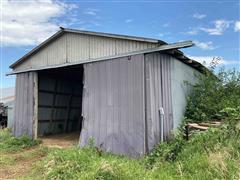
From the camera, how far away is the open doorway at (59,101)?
39.5 feet

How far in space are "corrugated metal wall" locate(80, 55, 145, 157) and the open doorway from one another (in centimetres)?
292

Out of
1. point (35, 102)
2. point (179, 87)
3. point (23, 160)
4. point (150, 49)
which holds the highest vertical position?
point (150, 49)

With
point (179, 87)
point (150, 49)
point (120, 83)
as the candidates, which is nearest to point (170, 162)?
point (120, 83)

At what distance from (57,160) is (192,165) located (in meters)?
3.10

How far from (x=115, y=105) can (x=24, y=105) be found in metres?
4.60

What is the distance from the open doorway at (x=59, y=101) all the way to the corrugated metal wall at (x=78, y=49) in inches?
35.5

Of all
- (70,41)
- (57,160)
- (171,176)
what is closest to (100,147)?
(57,160)

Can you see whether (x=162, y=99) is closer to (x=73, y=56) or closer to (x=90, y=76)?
(x=90, y=76)

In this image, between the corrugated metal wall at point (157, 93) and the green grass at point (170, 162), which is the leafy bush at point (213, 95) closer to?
the corrugated metal wall at point (157, 93)

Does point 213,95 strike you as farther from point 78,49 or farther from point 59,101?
point 59,101

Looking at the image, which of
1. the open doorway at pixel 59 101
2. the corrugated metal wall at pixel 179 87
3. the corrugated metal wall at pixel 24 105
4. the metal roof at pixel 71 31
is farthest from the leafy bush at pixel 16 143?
the corrugated metal wall at pixel 179 87

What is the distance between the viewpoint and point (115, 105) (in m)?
8.11

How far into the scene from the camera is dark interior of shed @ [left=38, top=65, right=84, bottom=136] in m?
12.0

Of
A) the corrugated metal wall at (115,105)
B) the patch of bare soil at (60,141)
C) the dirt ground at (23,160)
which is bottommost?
the dirt ground at (23,160)
